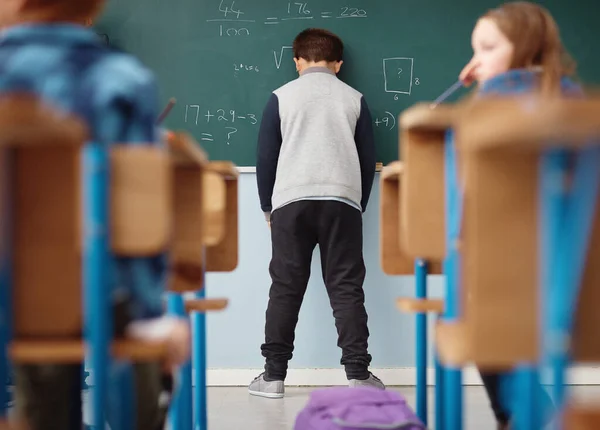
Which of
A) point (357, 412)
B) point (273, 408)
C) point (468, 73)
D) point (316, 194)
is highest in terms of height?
point (468, 73)

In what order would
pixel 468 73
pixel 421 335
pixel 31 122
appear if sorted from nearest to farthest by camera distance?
pixel 31 122
pixel 468 73
pixel 421 335

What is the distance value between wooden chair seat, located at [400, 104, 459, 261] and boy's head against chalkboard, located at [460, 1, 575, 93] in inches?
10.8

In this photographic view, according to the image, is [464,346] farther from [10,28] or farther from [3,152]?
[10,28]

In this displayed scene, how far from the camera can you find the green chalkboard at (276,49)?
11.2 feet

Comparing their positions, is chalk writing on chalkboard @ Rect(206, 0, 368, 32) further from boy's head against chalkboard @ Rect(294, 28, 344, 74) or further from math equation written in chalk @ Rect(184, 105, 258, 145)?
math equation written in chalk @ Rect(184, 105, 258, 145)

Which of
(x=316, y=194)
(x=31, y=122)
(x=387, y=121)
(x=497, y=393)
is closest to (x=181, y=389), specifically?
(x=497, y=393)

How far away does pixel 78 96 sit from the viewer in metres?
1.21

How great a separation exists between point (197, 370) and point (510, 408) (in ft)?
2.98

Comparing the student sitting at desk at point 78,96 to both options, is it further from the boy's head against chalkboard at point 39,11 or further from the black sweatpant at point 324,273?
the black sweatpant at point 324,273

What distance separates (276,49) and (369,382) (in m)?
1.59

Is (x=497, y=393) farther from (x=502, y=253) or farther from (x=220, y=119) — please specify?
(x=220, y=119)

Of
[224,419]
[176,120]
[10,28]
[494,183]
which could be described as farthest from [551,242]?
[176,120]

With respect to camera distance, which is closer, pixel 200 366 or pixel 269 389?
pixel 200 366

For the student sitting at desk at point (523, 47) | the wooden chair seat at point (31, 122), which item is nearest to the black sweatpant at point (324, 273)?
the student sitting at desk at point (523, 47)
